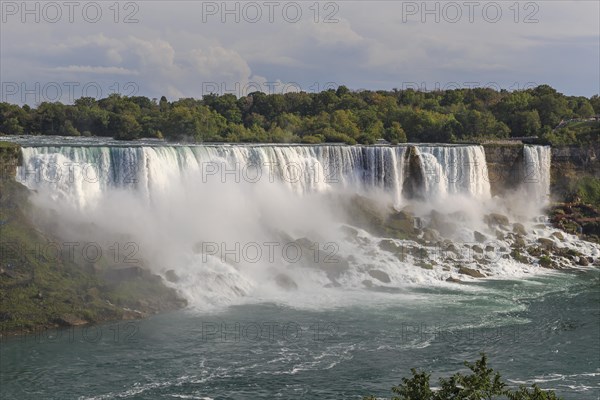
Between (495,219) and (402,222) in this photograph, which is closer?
(402,222)

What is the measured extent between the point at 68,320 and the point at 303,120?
46995mm

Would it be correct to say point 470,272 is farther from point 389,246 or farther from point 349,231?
point 349,231

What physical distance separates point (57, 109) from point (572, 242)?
44869mm

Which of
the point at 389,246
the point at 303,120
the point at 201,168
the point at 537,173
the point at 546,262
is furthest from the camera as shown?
the point at 303,120

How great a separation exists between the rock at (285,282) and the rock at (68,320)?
1034 centimetres

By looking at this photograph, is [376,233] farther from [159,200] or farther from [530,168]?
[530,168]

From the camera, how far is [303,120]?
75.3m

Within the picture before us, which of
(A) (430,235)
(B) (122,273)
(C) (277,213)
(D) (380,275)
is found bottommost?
(D) (380,275)

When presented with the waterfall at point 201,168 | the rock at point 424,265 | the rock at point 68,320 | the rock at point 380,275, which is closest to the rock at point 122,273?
the rock at point 68,320

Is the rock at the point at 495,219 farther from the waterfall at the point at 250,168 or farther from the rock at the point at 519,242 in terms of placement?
the waterfall at the point at 250,168

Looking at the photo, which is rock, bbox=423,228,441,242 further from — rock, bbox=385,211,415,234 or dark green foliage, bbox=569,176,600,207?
dark green foliage, bbox=569,176,600,207

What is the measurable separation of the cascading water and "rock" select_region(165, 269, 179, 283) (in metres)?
0.32

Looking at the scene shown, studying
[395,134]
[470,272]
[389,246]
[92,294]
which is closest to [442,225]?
[389,246]

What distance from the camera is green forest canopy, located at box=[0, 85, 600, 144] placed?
66.7 metres
